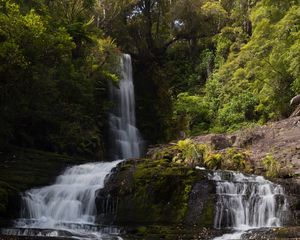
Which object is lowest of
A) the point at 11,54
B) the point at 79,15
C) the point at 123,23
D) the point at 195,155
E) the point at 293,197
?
the point at 293,197

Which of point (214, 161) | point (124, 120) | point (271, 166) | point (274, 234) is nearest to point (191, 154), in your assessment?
point (214, 161)

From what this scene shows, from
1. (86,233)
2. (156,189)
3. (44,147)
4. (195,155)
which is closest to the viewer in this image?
(86,233)

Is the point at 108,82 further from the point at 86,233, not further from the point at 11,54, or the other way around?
the point at 86,233

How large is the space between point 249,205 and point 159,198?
2.55 m

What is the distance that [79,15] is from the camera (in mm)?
23641

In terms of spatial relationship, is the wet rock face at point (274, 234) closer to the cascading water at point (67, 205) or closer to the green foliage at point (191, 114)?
the cascading water at point (67, 205)

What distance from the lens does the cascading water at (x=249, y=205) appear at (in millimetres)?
11883

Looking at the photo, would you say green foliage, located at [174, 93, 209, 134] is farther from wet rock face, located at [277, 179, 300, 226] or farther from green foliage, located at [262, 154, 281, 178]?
wet rock face, located at [277, 179, 300, 226]

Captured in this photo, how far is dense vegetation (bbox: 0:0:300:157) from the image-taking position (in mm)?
14344

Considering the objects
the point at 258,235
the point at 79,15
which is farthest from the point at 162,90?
the point at 258,235

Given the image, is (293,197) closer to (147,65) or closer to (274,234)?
(274,234)

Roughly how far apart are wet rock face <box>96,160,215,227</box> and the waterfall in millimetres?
10455

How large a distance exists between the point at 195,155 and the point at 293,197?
5540 millimetres

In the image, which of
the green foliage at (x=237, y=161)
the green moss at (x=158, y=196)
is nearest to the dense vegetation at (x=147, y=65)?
the green moss at (x=158, y=196)
